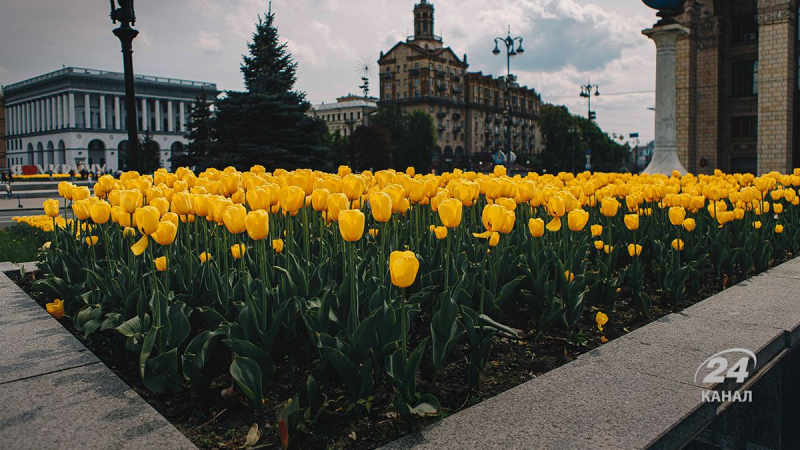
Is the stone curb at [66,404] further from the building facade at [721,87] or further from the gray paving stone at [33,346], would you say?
the building facade at [721,87]

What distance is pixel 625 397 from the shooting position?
3064 mm

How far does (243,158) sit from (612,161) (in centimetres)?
11922

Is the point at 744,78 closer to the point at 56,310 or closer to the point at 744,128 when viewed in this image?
the point at 744,128

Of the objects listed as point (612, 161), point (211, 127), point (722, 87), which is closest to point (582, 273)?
point (211, 127)

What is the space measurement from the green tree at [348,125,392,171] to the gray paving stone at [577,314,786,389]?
216 feet

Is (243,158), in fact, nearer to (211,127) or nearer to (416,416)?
(211,127)

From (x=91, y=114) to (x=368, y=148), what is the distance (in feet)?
214

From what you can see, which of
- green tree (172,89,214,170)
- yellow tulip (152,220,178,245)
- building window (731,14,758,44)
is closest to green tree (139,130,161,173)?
green tree (172,89,214,170)

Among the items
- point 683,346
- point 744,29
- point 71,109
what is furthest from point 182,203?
point 71,109

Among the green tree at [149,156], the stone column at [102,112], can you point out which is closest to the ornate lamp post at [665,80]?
the green tree at [149,156]

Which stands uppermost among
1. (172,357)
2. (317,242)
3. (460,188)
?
(460,188)

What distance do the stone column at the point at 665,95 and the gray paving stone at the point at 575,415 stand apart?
54.2 feet

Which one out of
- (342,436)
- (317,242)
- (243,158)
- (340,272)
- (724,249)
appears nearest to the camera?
(342,436)

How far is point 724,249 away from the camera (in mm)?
5973
